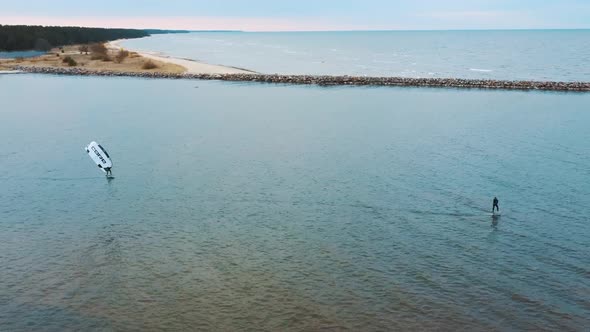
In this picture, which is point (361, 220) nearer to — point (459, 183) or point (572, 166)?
point (459, 183)

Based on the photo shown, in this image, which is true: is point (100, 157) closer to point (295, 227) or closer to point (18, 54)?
point (295, 227)

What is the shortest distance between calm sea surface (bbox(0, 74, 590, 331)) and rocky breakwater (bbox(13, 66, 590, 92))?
1660 inches

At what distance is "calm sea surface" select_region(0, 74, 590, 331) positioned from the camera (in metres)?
22.3

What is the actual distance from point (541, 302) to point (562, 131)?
142ft

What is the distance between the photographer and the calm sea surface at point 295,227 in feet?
73.3

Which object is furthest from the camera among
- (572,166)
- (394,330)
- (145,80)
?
(145,80)

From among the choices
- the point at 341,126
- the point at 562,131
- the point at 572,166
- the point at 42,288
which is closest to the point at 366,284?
the point at 42,288

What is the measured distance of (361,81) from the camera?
110938mm

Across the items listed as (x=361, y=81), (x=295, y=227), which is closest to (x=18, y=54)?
(x=361, y=81)

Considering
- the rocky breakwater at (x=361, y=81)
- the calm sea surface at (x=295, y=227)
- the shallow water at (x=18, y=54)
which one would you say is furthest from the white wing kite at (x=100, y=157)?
the shallow water at (x=18, y=54)

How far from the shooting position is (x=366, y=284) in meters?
24.4

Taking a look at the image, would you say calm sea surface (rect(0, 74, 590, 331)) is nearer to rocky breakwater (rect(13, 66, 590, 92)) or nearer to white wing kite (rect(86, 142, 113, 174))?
white wing kite (rect(86, 142, 113, 174))

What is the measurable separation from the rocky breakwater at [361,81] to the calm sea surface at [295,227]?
1660 inches

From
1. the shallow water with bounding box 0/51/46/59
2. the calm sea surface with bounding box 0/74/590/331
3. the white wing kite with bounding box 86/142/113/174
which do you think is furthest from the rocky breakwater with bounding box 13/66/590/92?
the white wing kite with bounding box 86/142/113/174
